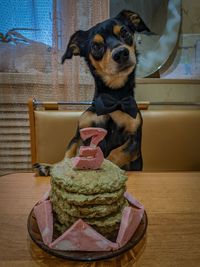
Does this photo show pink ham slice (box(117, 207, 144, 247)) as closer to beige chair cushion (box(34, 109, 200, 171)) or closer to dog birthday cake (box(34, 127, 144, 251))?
dog birthday cake (box(34, 127, 144, 251))

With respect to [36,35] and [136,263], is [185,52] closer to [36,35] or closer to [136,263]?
[36,35]

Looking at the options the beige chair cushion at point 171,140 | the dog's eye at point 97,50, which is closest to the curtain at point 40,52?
the dog's eye at point 97,50

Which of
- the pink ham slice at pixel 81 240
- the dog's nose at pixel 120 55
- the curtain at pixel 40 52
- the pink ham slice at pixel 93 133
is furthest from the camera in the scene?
the curtain at pixel 40 52

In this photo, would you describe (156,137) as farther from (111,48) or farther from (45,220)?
(45,220)

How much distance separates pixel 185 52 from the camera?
4.84ft

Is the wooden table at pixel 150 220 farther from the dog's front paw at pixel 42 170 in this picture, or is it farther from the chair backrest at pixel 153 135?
the chair backrest at pixel 153 135

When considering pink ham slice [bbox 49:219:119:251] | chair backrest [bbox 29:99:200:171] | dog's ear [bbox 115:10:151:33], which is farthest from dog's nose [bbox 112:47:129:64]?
pink ham slice [bbox 49:219:119:251]

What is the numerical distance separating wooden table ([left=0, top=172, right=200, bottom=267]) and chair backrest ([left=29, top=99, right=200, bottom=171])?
310 millimetres

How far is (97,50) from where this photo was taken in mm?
975

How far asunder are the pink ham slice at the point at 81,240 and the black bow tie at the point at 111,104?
23.3 inches

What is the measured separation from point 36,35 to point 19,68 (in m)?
0.19

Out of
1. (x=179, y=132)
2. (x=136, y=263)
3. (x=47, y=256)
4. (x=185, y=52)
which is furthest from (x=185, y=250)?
(x=185, y=52)

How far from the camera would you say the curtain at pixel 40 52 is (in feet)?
3.98

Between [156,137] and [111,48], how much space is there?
562 mm
